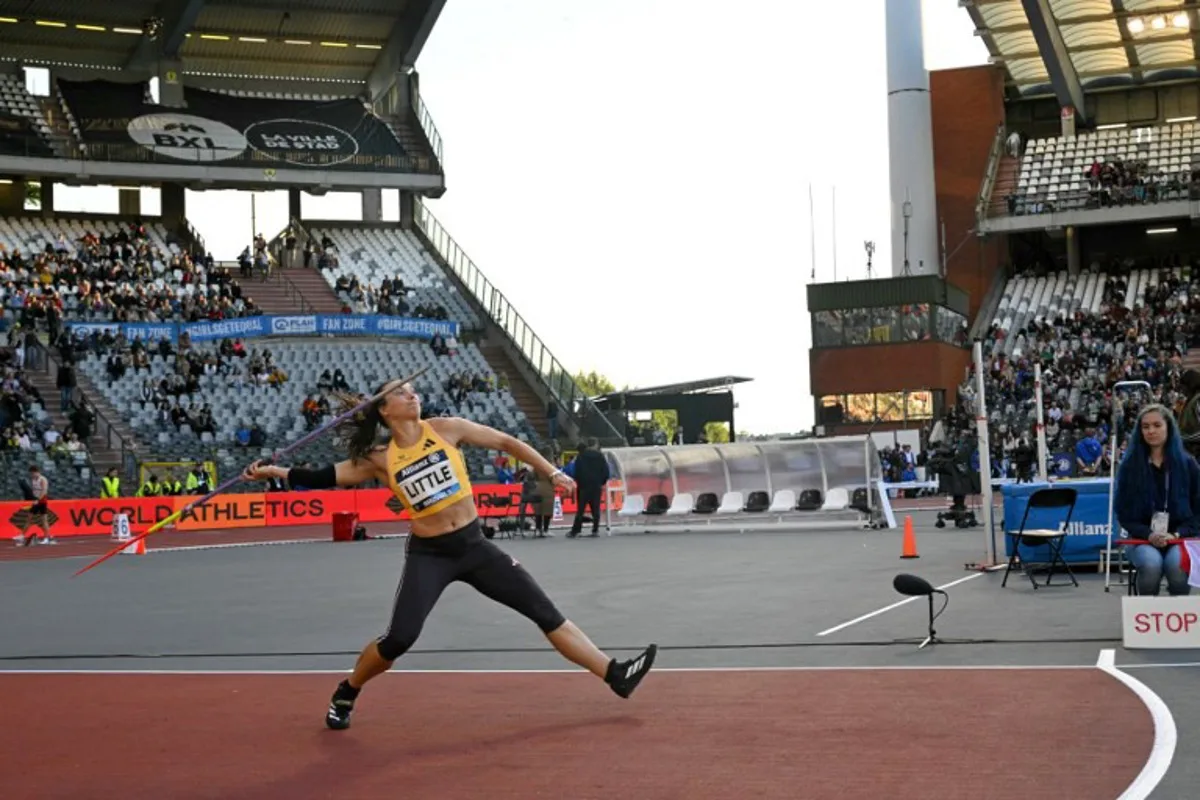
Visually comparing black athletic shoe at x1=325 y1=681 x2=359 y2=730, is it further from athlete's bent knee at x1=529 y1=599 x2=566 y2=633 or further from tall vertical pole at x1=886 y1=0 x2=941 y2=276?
tall vertical pole at x1=886 y1=0 x2=941 y2=276

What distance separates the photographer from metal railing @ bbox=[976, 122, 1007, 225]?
65.3 metres

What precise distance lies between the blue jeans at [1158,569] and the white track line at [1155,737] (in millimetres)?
1464

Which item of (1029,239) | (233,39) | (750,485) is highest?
(233,39)

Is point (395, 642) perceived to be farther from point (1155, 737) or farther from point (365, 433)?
point (1155, 737)

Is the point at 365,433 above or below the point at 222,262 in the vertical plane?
below

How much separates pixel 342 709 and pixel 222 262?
5427 cm

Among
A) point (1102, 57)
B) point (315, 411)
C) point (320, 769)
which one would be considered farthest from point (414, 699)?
point (1102, 57)

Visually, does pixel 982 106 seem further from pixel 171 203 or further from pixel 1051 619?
pixel 1051 619

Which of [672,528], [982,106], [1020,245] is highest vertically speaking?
[982,106]

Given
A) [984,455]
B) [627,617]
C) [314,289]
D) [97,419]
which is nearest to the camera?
[627,617]

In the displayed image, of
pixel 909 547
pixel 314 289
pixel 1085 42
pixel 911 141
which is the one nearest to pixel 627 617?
pixel 909 547

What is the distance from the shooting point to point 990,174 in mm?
66875

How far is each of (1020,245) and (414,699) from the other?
63421 mm

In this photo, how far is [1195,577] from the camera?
39.0 feet
